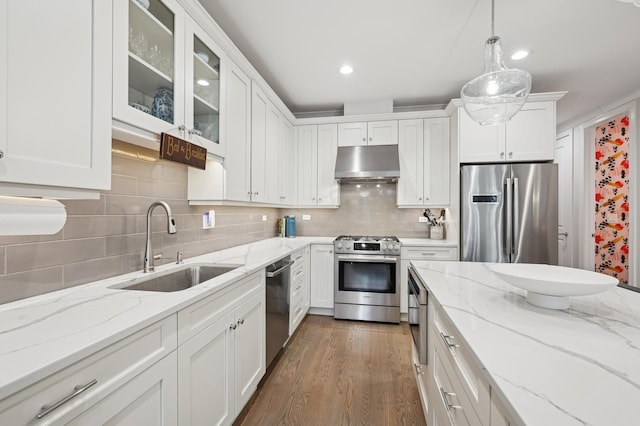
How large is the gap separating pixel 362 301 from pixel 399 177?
5.04 ft

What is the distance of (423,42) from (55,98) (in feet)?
7.99

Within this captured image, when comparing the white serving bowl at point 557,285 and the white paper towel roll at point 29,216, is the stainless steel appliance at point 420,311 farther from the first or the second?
the white paper towel roll at point 29,216

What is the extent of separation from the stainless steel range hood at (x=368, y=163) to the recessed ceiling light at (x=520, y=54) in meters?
1.35

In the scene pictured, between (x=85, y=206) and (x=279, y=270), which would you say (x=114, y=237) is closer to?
(x=85, y=206)

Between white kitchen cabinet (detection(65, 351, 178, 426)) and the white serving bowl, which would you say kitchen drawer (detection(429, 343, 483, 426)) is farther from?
white kitchen cabinet (detection(65, 351, 178, 426))

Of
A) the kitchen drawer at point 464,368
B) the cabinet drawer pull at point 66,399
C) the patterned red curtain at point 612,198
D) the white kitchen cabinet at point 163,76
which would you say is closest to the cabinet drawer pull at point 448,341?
the kitchen drawer at point 464,368

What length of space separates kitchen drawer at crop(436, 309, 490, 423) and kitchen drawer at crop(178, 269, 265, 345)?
1019 millimetres

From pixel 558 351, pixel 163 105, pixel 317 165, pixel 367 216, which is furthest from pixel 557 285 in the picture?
pixel 317 165

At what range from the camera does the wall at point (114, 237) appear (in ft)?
3.52

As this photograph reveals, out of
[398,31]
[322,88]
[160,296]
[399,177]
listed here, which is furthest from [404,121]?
[160,296]

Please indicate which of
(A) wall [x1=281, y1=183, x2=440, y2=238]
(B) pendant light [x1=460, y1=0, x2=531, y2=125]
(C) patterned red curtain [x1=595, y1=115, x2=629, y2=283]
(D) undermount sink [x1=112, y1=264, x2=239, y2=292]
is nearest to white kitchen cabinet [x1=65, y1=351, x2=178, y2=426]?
(D) undermount sink [x1=112, y1=264, x2=239, y2=292]

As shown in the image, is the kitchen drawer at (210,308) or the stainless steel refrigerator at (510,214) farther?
the stainless steel refrigerator at (510,214)

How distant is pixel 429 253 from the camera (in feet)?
10.1

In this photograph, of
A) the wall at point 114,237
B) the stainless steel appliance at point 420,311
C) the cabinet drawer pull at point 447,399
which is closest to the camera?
the cabinet drawer pull at point 447,399
